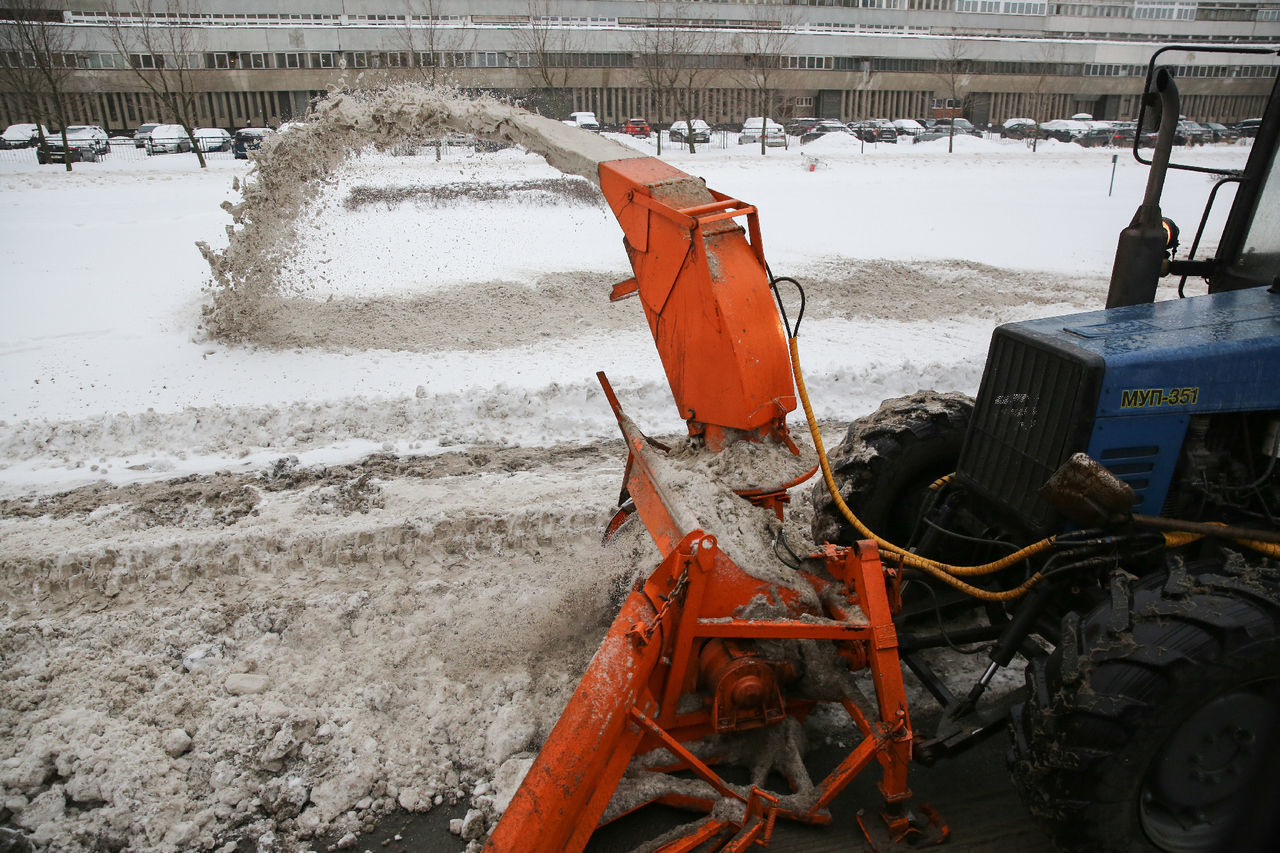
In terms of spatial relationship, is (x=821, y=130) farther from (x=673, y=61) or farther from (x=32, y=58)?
(x=32, y=58)

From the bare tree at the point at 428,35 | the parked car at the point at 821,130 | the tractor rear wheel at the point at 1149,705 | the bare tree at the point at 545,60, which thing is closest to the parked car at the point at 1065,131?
the parked car at the point at 821,130

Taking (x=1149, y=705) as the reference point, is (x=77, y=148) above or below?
above

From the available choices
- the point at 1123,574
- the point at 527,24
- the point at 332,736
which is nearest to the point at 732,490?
the point at 1123,574

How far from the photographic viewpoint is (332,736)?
3977 millimetres

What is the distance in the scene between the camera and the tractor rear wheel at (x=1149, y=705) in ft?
9.23

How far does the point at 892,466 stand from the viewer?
435 centimetres

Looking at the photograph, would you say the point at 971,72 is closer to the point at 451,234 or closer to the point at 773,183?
the point at 773,183

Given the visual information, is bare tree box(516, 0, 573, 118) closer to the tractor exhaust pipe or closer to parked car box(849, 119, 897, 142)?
parked car box(849, 119, 897, 142)

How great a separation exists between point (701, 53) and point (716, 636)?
144ft

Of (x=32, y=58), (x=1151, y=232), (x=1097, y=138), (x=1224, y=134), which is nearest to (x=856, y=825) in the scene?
(x=1151, y=232)

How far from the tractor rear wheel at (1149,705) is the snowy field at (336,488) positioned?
2.18 metres

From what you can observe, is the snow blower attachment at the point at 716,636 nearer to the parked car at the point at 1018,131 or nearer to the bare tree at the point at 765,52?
the bare tree at the point at 765,52

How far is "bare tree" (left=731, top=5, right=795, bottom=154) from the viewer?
40312 millimetres

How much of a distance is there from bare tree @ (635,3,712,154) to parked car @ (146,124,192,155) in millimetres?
17732
